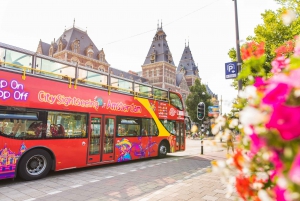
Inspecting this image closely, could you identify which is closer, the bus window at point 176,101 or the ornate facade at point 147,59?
the bus window at point 176,101

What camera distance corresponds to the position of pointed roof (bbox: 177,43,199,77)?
79.6 meters

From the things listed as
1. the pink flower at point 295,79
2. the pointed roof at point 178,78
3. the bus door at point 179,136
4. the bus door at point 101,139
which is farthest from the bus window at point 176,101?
the pointed roof at point 178,78

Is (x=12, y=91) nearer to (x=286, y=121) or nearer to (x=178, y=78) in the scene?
(x=286, y=121)

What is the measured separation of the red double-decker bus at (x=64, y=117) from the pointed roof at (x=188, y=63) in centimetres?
7039

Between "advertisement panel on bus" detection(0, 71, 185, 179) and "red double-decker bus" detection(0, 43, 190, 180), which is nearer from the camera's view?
"advertisement panel on bus" detection(0, 71, 185, 179)

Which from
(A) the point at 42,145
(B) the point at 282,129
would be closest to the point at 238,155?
(B) the point at 282,129

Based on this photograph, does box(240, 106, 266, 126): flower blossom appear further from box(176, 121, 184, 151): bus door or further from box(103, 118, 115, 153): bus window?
box(176, 121, 184, 151): bus door

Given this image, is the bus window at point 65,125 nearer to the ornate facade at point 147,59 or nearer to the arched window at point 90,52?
the ornate facade at point 147,59

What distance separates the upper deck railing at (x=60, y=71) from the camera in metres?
6.79

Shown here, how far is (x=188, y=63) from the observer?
80.2 meters

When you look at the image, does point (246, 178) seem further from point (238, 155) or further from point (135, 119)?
point (135, 119)

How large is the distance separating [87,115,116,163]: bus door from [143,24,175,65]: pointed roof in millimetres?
56231

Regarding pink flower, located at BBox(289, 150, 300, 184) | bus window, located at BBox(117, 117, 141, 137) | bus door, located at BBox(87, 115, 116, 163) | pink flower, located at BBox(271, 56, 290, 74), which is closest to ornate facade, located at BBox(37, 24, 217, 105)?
bus window, located at BBox(117, 117, 141, 137)

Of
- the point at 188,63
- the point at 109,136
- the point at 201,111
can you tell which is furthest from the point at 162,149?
the point at 188,63
